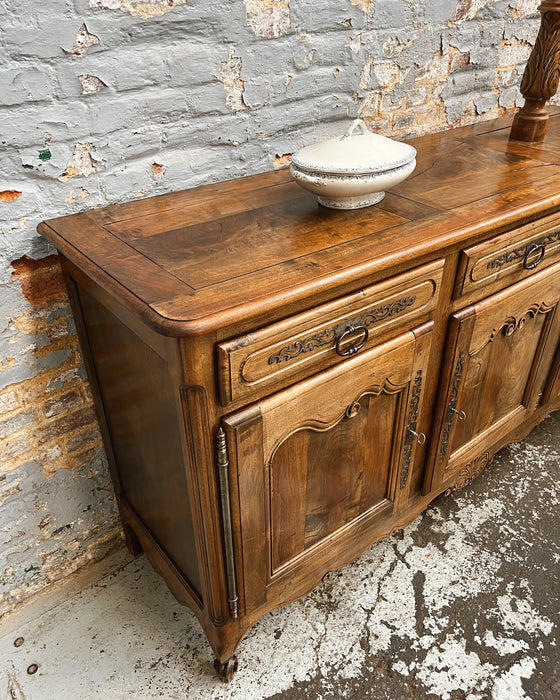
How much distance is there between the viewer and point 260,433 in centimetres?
121

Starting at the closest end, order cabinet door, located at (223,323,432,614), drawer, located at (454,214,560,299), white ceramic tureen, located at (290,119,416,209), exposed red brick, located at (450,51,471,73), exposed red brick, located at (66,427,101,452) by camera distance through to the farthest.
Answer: cabinet door, located at (223,323,432,614)
white ceramic tureen, located at (290,119,416,209)
drawer, located at (454,214,560,299)
exposed red brick, located at (66,427,101,452)
exposed red brick, located at (450,51,471,73)

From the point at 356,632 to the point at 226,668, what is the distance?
42 cm

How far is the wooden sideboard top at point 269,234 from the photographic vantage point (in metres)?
1.09

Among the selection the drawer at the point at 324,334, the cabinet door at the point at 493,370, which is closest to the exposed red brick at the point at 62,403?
the drawer at the point at 324,334

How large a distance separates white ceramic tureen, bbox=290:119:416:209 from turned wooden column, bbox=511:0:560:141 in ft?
2.58

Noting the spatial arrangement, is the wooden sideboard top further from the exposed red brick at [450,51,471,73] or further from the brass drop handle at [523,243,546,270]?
the exposed red brick at [450,51,471,73]

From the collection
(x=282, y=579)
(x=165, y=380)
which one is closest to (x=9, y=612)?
(x=282, y=579)

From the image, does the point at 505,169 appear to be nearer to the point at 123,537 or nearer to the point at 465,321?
the point at 465,321

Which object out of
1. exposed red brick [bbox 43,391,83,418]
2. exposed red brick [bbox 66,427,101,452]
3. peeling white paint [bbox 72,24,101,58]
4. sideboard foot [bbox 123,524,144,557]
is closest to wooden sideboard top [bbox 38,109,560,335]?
peeling white paint [bbox 72,24,101,58]

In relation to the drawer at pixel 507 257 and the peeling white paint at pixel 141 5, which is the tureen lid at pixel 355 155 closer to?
the drawer at pixel 507 257

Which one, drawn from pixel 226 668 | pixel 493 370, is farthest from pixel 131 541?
pixel 493 370

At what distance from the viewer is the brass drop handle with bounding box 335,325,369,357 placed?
4.12 feet

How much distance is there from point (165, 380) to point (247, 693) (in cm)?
99

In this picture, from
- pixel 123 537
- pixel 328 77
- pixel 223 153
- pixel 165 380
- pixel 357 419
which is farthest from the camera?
pixel 123 537
